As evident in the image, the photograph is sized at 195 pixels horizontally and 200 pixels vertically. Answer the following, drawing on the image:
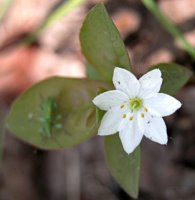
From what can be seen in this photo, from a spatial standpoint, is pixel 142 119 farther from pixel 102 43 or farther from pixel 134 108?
pixel 102 43

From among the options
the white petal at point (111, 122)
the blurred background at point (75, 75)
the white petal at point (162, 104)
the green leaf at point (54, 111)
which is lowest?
the blurred background at point (75, 75)

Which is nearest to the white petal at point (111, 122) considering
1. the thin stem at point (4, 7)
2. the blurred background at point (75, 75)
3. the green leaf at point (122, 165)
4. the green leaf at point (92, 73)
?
the green leaf at point (122, 165)

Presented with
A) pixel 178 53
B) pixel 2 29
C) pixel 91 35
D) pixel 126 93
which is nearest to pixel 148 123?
pixel 126 93

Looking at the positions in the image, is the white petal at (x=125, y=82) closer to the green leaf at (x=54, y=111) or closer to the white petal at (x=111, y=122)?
the white petal at (x=111, y=122)

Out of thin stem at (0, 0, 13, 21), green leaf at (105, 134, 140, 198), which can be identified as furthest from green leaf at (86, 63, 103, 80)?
thin stem at (0, 0, 13, 21)

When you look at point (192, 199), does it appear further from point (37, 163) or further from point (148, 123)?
point (148, 123)

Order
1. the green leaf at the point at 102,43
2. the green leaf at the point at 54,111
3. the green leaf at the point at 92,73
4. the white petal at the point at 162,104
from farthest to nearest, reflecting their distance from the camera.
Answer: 1. the green leaf at the point at 92,73
2. the green leaf at the point at 54,111
3. the green leaf at the point at 102,43
4. the white petal at the point at 162,104

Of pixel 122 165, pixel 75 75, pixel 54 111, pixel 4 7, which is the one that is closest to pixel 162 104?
pixel 122 165
